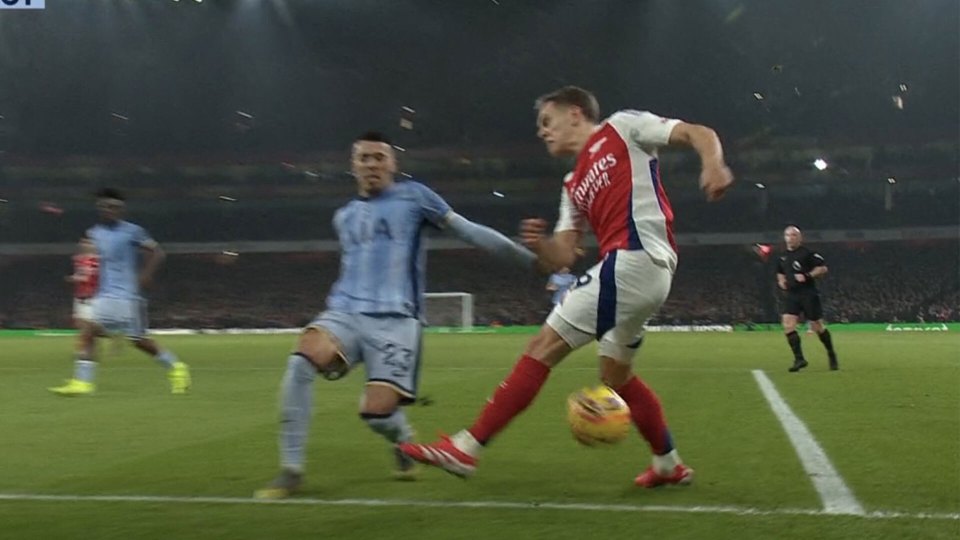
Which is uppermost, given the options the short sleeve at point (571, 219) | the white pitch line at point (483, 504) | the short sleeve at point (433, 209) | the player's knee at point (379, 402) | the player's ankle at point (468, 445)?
the short sleeve at point (433, 209)

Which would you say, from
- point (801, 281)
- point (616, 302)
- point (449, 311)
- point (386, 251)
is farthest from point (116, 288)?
point (449, 311)

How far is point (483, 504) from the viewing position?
4.62 metres

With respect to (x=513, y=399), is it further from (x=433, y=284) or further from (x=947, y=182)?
(x=947, y=182)

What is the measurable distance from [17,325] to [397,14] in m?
19.0

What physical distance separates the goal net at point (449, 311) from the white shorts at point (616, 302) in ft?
93.8

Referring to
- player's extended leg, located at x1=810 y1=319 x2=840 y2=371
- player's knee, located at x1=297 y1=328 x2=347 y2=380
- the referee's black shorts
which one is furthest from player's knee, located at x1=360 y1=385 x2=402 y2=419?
the referee's black shorts

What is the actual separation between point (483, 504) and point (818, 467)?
2097mm

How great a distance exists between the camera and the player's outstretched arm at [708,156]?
404cm

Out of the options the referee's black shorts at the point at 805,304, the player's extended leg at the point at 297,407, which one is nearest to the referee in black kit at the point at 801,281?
the referee's black shorts at the point at 805,304

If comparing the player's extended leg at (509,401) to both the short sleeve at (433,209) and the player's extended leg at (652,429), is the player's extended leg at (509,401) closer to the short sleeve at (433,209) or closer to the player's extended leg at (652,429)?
the player's extended leg at (652,429)

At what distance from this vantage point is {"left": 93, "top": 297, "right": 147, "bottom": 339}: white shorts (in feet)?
34.7

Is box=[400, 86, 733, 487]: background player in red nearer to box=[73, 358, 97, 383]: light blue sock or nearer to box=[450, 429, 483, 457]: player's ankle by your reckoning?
box=[450, 429, 483, 457]: player's ankle

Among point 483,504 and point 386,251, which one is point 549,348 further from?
point 386,251

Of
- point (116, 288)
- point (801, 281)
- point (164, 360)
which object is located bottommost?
point (164, 360)
